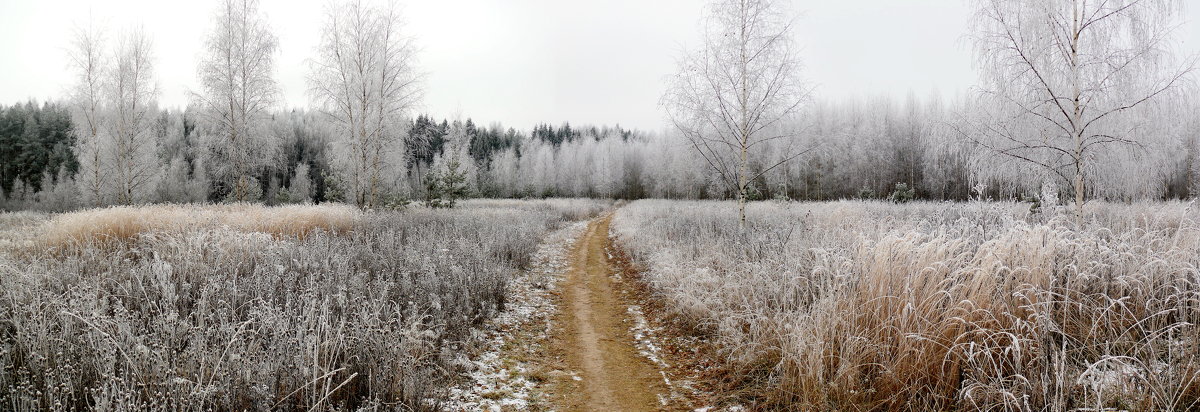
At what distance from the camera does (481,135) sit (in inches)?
2975

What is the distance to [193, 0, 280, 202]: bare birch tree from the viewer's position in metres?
18.9

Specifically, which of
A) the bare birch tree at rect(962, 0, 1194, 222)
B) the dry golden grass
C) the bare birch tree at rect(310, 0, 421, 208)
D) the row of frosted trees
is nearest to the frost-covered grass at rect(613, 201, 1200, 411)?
the row of frosted trees

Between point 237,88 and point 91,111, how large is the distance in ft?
27.8

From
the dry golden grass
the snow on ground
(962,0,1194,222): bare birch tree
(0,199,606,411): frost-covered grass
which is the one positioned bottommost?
the snow on ground

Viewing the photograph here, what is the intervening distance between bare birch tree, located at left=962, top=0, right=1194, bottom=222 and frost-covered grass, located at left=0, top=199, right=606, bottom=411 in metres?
10.8

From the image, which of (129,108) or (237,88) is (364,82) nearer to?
(237,88)

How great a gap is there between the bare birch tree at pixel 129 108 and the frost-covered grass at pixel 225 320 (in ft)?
54.4

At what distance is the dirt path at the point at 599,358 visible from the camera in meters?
3.98

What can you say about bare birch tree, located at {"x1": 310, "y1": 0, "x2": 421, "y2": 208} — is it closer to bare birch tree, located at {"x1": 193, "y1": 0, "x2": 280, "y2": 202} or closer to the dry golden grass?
bare birch tree, located at {"x1": 193, "y1": 0, "x2": 280, "y2": 202}

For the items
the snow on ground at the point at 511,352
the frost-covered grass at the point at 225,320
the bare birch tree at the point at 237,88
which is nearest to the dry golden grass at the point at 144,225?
the frost-covered grass at the point at 225,320

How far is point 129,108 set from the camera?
67.1 feet

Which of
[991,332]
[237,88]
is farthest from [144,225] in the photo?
[237,88]

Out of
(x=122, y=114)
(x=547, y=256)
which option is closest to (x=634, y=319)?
(x=547, y=256)

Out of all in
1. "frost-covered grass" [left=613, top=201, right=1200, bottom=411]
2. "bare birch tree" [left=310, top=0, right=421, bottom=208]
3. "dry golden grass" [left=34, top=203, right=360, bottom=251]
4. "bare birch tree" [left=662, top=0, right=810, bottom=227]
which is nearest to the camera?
"frost-covered grass" [left=613, top=201, right=1200, bottom=411]
